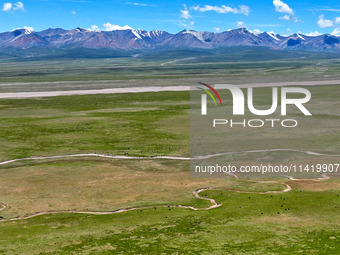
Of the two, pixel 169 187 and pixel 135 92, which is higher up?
pixel 135 92

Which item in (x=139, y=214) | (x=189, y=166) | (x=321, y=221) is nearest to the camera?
(x=321, y=221)

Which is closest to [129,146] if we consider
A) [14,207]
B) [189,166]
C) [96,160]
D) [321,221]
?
[96,160]

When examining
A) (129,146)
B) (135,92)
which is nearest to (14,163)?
(129,146)

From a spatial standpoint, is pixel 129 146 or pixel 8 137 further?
pixel 8 137

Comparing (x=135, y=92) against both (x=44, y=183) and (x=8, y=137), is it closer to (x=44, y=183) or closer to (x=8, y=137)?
(x=8, y=137)

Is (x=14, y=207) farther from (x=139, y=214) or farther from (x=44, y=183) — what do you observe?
(x=139, y=214)

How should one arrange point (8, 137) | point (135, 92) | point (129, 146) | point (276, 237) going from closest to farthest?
1. point (276, 237)
2. point (129, 146)
3. point (8, 137)
4. point (135, 92)
